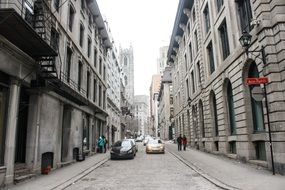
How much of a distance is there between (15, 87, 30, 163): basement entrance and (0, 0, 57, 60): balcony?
6.89 ft

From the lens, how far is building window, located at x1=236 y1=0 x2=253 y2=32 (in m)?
16.6

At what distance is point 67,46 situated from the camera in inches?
792

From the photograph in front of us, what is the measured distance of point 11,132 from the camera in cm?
1177

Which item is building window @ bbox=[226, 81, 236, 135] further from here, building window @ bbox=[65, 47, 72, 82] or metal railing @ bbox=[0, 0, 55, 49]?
metal railing @ bbox=[0, 0, 55, 49]

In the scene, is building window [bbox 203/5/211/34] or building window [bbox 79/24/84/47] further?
building window [bbox 203/5/211/34]

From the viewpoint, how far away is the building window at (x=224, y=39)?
21.0 m

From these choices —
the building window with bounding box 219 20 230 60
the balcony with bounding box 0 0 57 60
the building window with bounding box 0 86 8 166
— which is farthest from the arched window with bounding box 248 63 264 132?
the building window with bounding box 0 86 8 166

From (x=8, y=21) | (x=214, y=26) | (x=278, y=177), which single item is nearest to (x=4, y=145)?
(x=8, y=21)

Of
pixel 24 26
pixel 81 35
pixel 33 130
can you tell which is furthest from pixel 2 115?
pixel 81 35

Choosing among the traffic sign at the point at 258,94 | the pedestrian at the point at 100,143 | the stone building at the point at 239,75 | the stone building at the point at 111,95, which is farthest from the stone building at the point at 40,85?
the stone building at the point at 111,95

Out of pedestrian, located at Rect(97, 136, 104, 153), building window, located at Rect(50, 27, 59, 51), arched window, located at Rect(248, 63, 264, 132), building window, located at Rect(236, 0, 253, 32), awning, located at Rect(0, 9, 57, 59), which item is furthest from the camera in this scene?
pedestrian, located at Rect(97, 136, 104, 153)

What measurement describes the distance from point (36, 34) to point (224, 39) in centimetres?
1488

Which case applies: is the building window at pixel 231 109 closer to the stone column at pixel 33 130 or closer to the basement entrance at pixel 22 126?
the stone column at pixel 33 130

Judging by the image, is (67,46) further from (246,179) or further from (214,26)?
(246,179)
